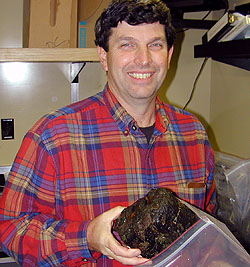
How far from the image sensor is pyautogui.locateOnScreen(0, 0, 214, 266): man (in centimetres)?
84

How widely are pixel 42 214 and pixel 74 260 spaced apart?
15cm

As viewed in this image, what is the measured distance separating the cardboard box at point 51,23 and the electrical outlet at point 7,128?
553mm

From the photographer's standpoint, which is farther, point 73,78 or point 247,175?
point 73,78

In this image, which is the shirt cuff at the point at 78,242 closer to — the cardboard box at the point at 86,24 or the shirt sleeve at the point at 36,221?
the shirt sleeve at the point at 36,221

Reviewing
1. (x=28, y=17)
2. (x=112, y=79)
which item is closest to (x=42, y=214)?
(x=112, y=79)

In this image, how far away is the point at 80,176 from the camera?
0.91 meters

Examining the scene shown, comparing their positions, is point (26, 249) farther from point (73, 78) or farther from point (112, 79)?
point (73, 78)

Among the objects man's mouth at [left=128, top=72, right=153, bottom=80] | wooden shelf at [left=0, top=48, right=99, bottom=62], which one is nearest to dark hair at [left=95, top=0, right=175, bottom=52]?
man's mouth at [left=128, top=72, right=153, bottom=80]

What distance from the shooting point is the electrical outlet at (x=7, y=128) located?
65.0 inches

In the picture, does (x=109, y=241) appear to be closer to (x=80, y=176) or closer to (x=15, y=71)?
(x=80, y=176)

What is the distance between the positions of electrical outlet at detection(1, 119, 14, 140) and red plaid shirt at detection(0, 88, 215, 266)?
2.60 ft

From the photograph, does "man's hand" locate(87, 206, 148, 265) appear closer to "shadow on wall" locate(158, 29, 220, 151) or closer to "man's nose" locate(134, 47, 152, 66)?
"man's nose" locate(134, 47, 152, 66)

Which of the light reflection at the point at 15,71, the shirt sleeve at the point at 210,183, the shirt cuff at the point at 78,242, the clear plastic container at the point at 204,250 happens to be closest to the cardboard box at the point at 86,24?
the light reflection at the point at 15,71

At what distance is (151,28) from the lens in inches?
37.1
